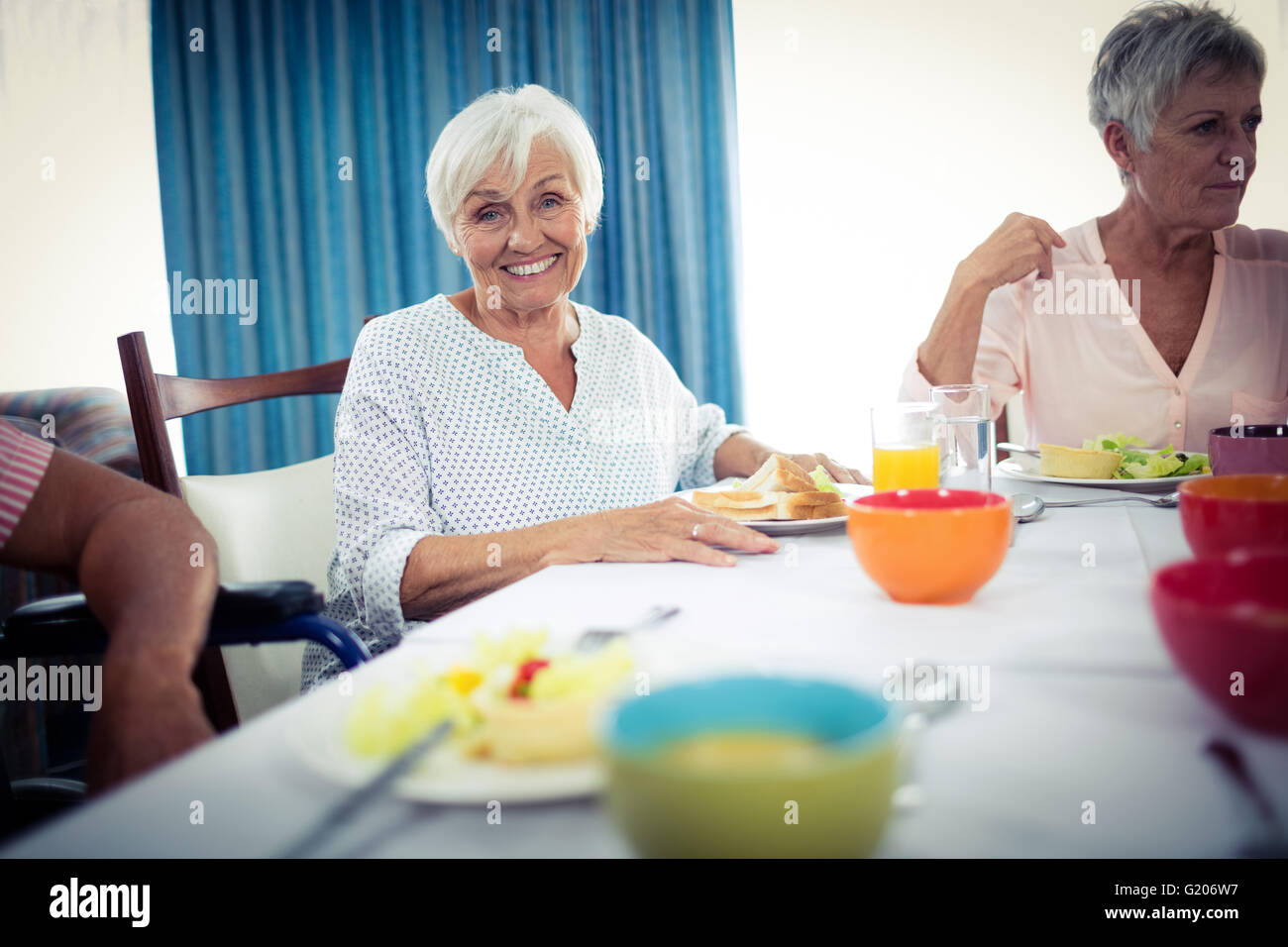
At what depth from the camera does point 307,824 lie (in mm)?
400

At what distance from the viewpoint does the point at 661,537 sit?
3.32 ft

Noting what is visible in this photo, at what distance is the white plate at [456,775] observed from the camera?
1.32 feet

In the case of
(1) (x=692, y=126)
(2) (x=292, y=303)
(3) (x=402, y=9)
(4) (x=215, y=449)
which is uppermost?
(3) (x=402, y=9)

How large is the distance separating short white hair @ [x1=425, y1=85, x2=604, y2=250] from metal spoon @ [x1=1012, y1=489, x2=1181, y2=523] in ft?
3.08

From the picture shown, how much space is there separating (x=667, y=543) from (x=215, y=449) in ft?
10.2

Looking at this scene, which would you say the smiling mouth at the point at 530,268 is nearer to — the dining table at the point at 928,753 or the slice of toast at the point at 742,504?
the slice of toast at the point at 742,504

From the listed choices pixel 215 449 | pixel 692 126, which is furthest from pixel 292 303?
pixel 692 126

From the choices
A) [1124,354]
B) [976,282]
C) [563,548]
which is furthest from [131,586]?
[1124,354]

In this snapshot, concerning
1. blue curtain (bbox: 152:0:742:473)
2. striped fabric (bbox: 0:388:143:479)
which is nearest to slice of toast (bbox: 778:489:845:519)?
striped fabric (bbox: 0:388:143:479)

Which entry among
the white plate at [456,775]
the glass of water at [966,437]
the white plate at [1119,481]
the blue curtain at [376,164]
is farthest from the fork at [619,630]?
the blue curtain at [376,164]

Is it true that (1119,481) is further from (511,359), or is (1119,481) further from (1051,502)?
(511,359)

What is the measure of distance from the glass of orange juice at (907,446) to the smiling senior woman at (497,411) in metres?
0.28

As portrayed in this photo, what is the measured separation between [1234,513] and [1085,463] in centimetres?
70
